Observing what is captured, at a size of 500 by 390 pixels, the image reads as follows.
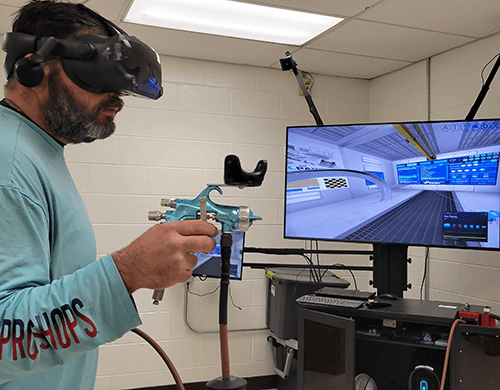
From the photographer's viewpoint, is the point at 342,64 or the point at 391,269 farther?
the point at 342,64

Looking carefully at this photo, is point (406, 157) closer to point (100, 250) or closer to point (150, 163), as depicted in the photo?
point (150, 163)

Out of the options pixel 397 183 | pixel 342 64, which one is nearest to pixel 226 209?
pixel 397 183

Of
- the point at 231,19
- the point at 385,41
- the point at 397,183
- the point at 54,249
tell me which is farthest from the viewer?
the point at 385,41

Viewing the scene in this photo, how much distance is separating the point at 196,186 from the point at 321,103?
4.16 feet

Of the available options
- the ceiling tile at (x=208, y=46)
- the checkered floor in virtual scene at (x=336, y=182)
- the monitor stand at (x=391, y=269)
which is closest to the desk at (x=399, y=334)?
the monitor stand at (x=391, y=269)

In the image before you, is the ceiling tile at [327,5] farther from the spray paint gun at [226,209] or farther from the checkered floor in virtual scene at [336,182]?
the spray paint gun at [226,209]

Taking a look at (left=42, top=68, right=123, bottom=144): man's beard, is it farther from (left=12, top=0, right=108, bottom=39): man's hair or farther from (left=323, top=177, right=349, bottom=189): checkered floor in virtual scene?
(left=323, top=177, right=349, bottom=189): checkered floor in virtual scene

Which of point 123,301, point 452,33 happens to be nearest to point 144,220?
point 452,33

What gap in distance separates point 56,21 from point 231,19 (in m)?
2.06

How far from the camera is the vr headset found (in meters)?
0.78

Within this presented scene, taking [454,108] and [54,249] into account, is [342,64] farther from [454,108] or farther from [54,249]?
[54,249]

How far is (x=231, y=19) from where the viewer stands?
9.04 feet

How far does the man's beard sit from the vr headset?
0.03m

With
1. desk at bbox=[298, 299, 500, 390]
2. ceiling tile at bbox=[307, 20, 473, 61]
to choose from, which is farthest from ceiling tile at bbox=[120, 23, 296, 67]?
desk at bbox=[298, 299, 500, 390]
